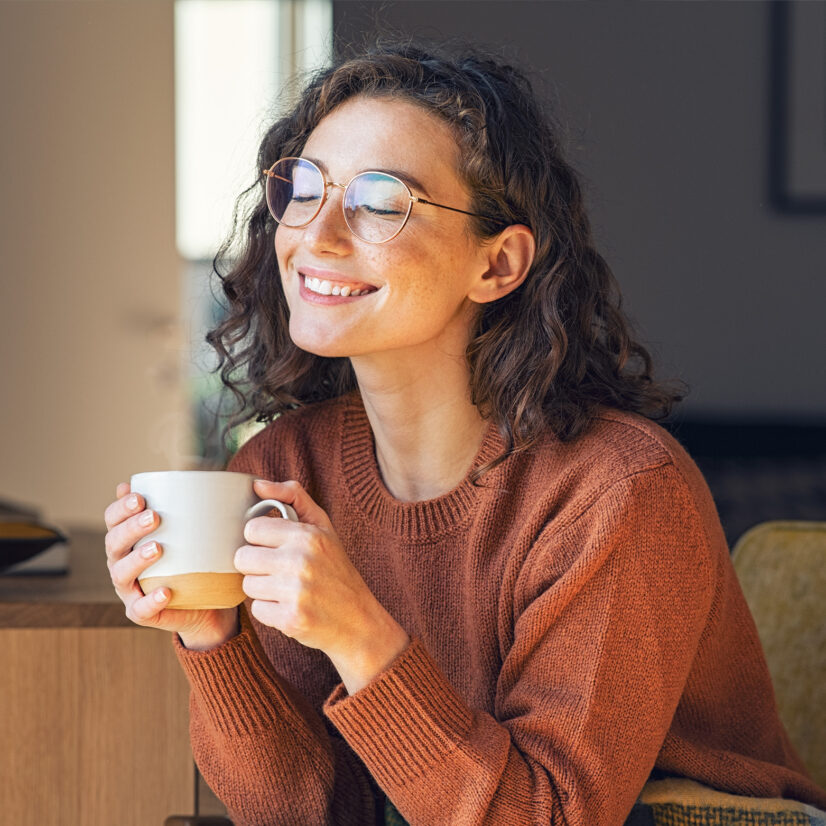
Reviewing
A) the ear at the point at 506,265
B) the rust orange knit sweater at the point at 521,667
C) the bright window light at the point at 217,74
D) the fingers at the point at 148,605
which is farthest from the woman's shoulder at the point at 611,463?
the bright window light at the point at 217,74

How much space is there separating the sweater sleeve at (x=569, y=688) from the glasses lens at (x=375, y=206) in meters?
0.34

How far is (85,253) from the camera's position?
11.5 feet

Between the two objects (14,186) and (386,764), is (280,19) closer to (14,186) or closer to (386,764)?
(14,186)

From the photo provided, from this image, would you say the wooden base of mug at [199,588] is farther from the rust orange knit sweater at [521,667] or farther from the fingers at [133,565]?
the rust orange knit sweater at [521,667]

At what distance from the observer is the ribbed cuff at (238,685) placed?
1.06 metres

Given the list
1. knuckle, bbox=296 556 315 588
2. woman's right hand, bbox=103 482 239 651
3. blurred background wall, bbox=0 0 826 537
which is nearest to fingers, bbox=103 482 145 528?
woman's right hand, bbox=103 482 239 651

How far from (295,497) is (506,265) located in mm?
449

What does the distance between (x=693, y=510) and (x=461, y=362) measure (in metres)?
0.33

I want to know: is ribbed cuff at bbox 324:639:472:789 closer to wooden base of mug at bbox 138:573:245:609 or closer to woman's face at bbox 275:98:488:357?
wooden base of mug at bbox 138:573:245:609

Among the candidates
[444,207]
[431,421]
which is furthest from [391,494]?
[444,207]

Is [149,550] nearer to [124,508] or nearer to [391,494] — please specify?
[124,508]

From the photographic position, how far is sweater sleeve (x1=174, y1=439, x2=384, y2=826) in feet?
3.51

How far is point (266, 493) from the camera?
3.03 feet

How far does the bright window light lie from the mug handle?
3788mm
